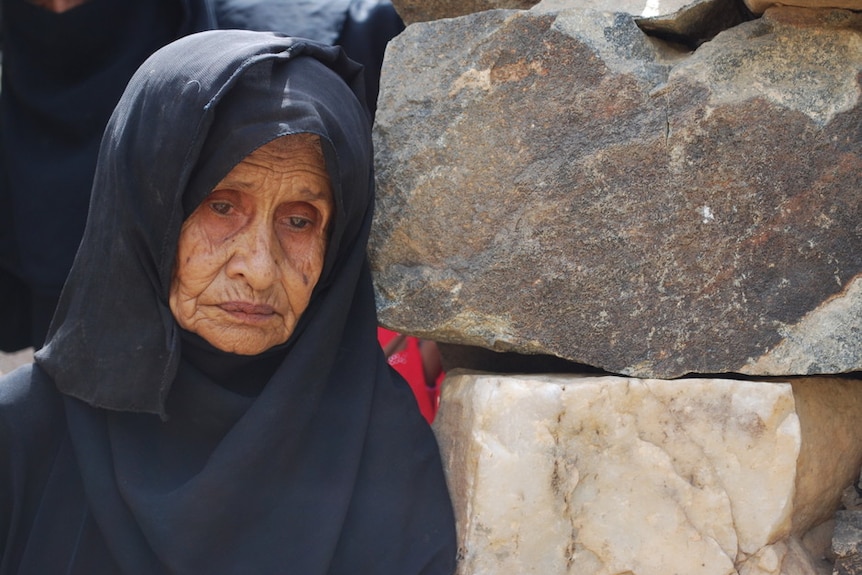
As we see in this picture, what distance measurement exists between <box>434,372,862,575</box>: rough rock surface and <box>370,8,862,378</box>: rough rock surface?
95mm

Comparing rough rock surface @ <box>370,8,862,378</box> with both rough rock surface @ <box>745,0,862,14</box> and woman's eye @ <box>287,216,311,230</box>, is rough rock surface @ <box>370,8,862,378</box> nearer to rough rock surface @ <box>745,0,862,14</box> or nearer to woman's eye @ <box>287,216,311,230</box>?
rough rock surface @ <box>745,0,862,14</box>

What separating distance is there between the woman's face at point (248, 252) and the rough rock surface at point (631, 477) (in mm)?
417

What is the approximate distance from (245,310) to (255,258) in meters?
0.11

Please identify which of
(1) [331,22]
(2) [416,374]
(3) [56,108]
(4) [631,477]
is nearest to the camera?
(4) [631,477]

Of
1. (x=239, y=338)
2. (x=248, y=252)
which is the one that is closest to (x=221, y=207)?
(x=248, y=252)

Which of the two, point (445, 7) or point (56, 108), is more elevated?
point (445, 7)

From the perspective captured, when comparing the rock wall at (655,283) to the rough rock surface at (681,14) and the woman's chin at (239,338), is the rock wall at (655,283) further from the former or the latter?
the woman's chin at (239,338)

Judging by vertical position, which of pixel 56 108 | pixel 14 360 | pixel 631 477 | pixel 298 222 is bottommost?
pixel 14 360

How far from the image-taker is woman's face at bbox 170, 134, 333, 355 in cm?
181

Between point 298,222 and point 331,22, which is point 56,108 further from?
point 298,222

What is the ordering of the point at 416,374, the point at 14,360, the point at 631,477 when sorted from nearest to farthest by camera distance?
the point at 631,477 → the point at 416,374 → the point at 14,360

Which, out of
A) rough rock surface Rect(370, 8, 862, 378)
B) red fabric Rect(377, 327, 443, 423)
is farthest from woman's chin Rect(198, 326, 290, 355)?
red fabric Rect(377, 327, 443, 423)

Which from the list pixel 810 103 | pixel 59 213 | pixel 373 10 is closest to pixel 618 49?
pixel 810 103

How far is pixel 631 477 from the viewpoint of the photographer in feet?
5.90
